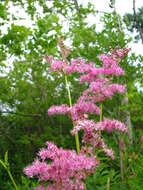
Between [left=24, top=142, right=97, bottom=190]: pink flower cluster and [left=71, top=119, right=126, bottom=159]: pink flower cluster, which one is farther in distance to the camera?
[left=71, top=119, right=126, bottom=159]: pink flower cluster

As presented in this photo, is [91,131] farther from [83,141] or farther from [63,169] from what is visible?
[63,169]

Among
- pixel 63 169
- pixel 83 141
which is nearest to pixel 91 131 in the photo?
pixel 83 141

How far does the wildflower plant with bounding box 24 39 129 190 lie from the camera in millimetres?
2136

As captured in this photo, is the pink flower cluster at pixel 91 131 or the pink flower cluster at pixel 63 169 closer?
the pink flower cluster at pixel 63 169

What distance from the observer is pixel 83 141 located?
7.89 ft

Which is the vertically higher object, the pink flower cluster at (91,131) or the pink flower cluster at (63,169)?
the pink flower cluster at (91,131)

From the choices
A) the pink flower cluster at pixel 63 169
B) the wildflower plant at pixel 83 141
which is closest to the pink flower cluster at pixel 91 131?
the wildflower plant at pixel 83 141

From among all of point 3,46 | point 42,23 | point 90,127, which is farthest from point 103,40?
point 90,127

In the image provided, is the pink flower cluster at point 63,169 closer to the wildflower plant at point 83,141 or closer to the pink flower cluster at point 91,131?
the wildflower plant at point 83,141

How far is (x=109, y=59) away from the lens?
2859 mm

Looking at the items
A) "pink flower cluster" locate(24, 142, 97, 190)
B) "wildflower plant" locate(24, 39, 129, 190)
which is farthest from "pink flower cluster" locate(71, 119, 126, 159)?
"pink flower cluster" locate(24, 142, 97, 190)

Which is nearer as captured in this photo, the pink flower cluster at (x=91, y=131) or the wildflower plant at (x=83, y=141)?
the wildflower plant at (x=83, y=141)

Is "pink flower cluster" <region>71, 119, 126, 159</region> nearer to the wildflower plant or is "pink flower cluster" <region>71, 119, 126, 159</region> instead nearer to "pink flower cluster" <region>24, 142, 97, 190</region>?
the wildflower plant

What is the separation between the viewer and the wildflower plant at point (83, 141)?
2.14 meters
